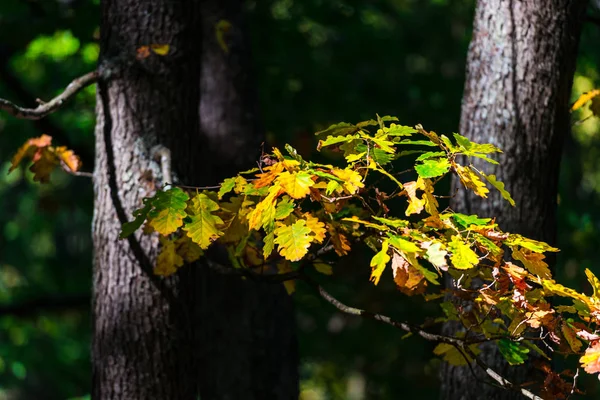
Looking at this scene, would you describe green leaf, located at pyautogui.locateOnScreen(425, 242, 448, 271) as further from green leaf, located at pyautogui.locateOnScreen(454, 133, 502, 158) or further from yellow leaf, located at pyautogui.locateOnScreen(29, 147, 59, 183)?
yellow leaf, located at pyautogui.locateOnScreen(29, 147, 59, 183)

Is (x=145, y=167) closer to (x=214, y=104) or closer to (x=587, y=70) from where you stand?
(x=214, y=104)

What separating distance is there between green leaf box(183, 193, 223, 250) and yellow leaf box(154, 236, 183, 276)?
1.64 ft

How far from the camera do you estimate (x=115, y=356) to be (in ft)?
12.1

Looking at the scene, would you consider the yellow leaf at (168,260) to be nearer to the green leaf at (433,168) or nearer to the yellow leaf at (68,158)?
the yellow leaf at (68,158)

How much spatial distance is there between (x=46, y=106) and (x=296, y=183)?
1.61 meters

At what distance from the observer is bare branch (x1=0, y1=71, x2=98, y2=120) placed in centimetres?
338

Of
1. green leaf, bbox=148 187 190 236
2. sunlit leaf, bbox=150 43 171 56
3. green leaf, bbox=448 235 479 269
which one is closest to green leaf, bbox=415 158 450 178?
green leaf, bbox=448 235 479 269

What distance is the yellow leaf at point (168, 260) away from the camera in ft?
11.4

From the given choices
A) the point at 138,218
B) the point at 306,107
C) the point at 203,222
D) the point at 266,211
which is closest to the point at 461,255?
the point at 266,211

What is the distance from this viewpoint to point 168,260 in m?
3.47

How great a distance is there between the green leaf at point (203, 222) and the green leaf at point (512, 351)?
3.82ft

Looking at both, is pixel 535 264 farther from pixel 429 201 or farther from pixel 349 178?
pixel 349 178

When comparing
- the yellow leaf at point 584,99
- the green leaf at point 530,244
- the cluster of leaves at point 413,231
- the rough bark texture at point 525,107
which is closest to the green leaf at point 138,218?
the cluster of leaves at point 413,231

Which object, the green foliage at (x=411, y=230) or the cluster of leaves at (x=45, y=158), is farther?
the cluster of leaves at (x=45, y=158)
